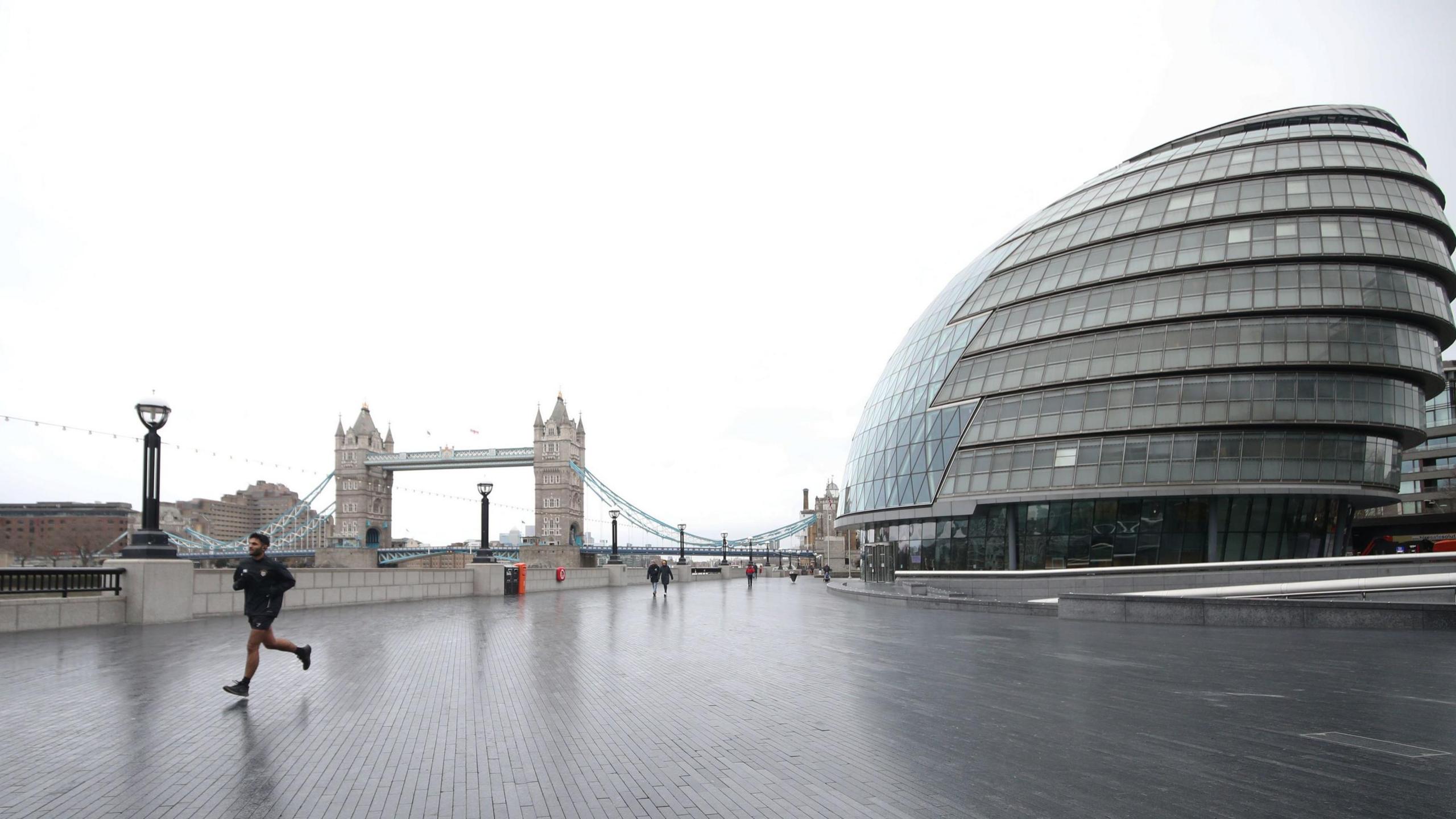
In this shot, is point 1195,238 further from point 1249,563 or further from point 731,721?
point 731,721

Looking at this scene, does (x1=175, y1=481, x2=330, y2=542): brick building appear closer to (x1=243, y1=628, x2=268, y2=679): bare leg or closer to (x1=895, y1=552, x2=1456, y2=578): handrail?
(x1=895, y1=552, x2=1456, y2=578): handrail

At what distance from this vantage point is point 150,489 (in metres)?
18.6

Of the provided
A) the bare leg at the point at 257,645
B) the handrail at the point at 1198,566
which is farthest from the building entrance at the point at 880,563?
the bare leg at the point at 257,645

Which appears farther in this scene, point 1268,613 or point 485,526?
point 485,526

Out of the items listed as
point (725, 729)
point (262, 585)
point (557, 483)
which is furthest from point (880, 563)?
point (557, 483)

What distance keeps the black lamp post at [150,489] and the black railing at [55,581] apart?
0.62 meters

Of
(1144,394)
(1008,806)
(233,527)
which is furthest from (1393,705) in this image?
(233,527)

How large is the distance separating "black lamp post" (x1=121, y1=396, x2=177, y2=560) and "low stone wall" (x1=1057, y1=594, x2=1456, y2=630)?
77.2 ft

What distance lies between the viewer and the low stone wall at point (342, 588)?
794 inches

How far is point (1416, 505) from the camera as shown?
8731cm

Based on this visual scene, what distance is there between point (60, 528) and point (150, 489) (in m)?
67.9

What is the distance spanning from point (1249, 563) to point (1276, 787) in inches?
1083

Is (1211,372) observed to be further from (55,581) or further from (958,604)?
(55,581)

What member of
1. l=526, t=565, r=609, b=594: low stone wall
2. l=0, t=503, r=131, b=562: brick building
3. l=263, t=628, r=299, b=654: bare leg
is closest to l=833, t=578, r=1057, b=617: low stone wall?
l=526, t=565, r=609, b=594: low stone wall
